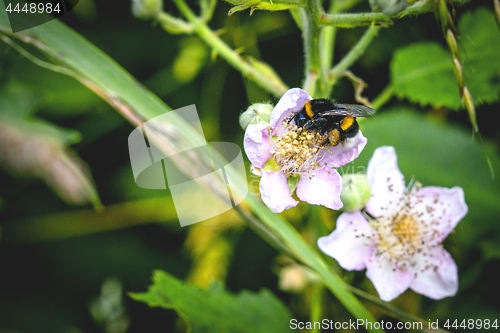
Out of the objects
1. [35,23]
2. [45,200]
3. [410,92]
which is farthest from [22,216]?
[410,92]

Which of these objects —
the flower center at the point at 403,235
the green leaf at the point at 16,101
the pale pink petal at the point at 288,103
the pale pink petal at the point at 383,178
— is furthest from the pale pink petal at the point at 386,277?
the green leaf at the point at 16,101

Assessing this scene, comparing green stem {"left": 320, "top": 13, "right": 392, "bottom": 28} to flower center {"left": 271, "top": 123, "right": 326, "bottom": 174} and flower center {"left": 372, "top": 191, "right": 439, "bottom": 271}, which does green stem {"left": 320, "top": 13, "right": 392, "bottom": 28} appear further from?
flower center {"left": 372, "top": 191, "right": 439, "bottom": 271}

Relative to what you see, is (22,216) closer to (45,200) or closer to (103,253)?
(45,200)

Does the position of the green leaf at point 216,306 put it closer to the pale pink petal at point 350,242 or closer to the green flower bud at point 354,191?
the pale pink petal at point 350,242

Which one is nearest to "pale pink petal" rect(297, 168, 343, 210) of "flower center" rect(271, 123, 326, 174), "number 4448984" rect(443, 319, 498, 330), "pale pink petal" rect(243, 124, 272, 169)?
"flower center" rect(271, 123, 326, 174)

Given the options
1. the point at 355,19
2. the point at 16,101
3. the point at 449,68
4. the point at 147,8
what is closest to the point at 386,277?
the point at 355,19

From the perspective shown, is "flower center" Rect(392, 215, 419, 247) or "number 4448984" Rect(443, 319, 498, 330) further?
"number 4448984" Rect(443, 319, 498, 330)
